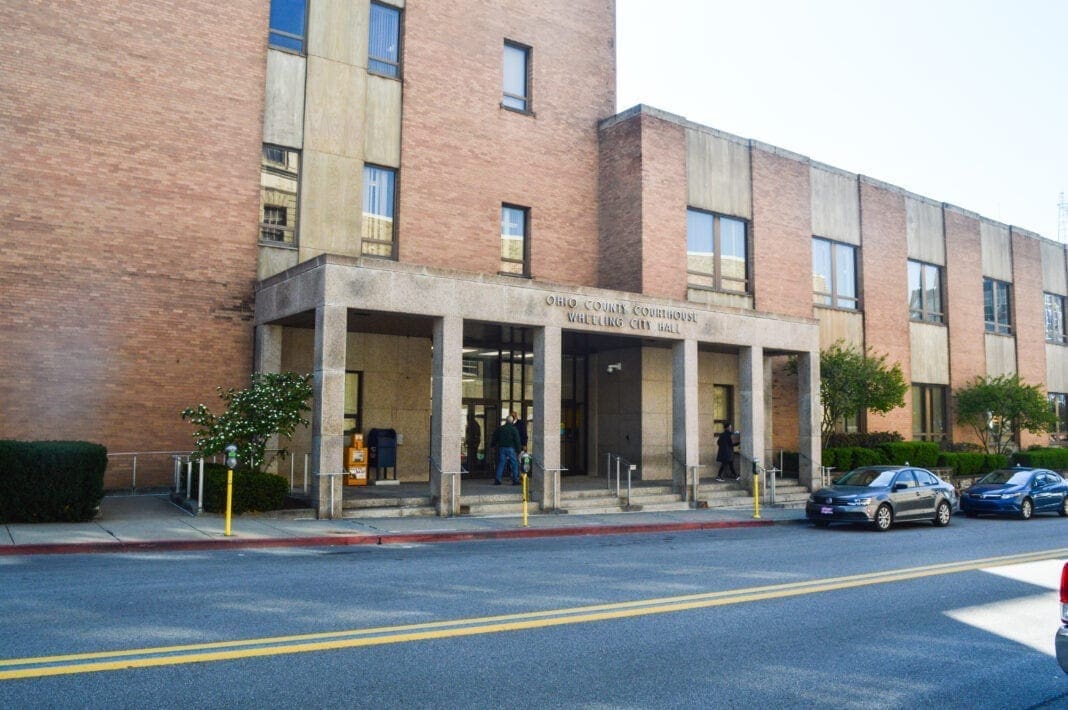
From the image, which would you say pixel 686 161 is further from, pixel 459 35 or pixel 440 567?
pixel 440 567

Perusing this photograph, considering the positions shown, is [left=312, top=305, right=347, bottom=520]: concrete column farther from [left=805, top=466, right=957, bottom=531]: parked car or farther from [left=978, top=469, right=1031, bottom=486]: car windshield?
[left=978, top=469, right=1031, bottom=486]: car windshield

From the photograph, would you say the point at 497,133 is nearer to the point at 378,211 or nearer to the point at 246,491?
the point at 378,211

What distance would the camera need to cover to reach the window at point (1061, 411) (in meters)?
38.7

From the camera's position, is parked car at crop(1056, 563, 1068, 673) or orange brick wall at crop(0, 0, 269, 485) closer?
parked car at crop(1056, 563, 1068, 673)

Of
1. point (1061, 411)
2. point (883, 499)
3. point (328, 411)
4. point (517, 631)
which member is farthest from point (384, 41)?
point (1061, 411)

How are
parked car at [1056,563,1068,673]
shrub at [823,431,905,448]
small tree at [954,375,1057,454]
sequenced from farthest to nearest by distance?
small tree at [954,375,1057,454]
shrub at [823,431,905,448]
parked car at [1056,563,1068,673]

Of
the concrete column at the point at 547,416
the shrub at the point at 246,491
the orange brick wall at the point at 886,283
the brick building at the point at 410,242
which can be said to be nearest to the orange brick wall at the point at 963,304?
the orange brick wall at the point at 886,283

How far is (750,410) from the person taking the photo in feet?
73.7

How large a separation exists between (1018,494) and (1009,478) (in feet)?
4.07

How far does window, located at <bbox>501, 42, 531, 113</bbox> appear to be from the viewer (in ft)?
80.0

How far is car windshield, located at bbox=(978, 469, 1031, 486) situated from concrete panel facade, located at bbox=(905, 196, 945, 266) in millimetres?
11984

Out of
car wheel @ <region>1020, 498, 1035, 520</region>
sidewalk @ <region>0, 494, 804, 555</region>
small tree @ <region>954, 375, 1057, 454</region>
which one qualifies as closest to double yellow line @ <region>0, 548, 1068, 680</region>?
sidewalk @ <region>0, 494, 804, 555</region>

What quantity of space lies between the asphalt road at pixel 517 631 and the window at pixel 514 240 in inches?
499

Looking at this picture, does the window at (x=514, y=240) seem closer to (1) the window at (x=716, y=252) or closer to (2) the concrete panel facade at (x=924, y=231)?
(1) the window at (x=716, y=252)
